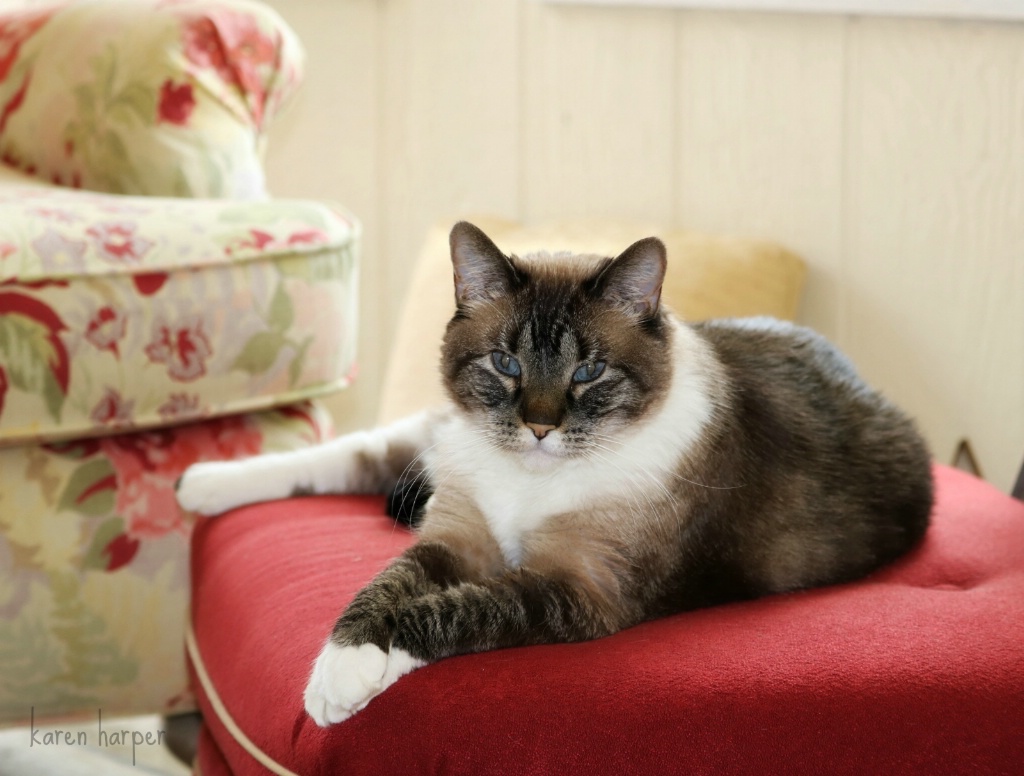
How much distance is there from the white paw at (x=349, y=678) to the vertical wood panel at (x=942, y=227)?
1.23m

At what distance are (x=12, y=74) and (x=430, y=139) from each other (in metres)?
0.88

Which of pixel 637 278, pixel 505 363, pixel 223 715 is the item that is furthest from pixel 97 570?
pixel 637 278

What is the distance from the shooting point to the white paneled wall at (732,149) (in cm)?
182

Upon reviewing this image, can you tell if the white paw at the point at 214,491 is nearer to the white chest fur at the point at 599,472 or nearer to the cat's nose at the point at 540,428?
the white chest fur at the point at 599,472

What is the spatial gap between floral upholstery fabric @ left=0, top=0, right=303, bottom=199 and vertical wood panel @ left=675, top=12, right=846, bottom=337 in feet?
2.60

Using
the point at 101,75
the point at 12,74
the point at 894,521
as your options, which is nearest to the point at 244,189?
the point at 101,75

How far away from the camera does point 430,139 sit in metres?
2.58

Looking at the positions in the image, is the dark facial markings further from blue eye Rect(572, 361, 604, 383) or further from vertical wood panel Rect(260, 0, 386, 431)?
vertical wood panel Rect(260, 0, 386, 431)

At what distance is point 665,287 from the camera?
1868 millimetres

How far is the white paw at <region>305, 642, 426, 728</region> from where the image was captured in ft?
3.03

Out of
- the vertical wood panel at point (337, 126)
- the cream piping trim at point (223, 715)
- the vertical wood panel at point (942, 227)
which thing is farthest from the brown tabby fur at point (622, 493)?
the vertical wood panel at point (337, 126)

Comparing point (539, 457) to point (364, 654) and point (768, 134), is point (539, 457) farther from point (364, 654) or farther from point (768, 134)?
point (768, 134)

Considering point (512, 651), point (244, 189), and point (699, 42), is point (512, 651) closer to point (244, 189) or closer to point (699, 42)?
point (244, 189)

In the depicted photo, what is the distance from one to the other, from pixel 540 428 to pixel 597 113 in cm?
133
